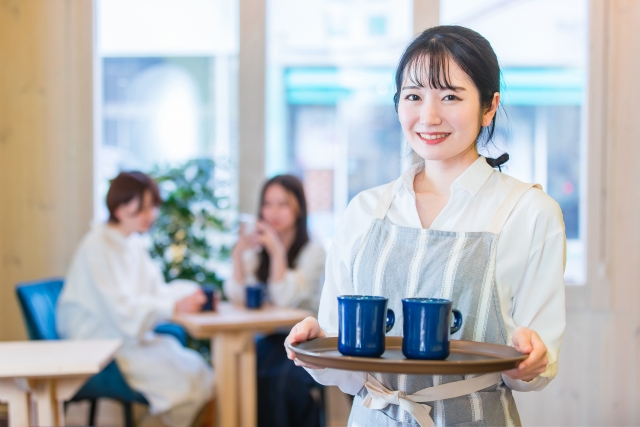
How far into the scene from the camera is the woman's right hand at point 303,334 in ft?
3.76

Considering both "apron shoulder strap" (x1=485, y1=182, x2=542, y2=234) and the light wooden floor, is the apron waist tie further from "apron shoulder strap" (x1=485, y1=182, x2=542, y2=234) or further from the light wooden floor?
the light wooden floor

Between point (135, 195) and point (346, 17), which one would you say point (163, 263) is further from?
point (346, 17)

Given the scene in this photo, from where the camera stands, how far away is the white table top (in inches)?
78.5

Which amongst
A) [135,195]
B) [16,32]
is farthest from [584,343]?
[16,32]

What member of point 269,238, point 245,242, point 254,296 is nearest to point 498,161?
point 254,296

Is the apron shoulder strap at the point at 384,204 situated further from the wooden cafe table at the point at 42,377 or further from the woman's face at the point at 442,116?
the wooden cafe table at the point at 42,377

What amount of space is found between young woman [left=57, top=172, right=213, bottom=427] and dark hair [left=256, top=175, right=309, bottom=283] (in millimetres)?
385

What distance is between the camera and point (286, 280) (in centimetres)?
316

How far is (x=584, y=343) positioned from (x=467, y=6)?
1717 millimetres

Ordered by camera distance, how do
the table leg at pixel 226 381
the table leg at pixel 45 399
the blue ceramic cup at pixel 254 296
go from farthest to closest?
the blue ceramic cup at pixel 254 296 → the table leg at pixel 226 381 → the table leg at pixel 45 399

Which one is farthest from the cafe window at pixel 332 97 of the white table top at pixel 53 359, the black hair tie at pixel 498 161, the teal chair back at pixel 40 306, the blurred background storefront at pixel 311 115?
the black hair tie at pixel 498 161

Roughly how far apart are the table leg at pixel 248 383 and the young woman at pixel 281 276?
0.52ft

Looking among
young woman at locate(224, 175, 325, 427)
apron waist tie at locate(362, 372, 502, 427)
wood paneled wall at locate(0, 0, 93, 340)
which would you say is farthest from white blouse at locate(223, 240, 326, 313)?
apron waist tie at locate(362, 372, 502, 427)

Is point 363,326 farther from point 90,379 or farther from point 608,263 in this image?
point 608,263
